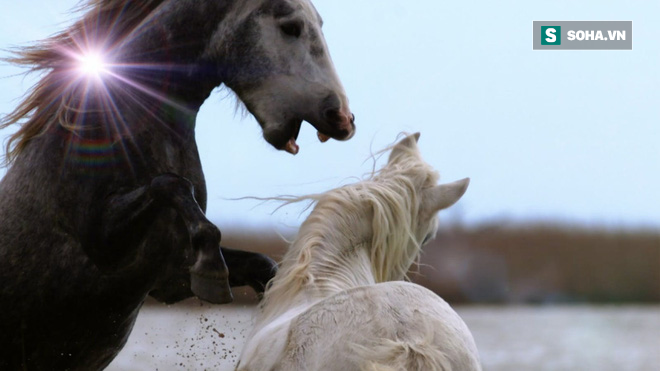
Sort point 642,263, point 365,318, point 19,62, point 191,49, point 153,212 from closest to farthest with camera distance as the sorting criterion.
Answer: point 365,318
point 153,212
point 191,49
point 19,62
point 642,263

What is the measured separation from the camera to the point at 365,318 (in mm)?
2924

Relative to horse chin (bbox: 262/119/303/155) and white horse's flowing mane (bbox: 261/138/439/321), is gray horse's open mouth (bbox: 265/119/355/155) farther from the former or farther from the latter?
white horse's flowing mane (bbox: 261/138/439/321)

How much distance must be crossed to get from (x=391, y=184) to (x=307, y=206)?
0.40 m

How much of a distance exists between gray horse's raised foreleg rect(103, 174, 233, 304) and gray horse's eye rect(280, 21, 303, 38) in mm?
764

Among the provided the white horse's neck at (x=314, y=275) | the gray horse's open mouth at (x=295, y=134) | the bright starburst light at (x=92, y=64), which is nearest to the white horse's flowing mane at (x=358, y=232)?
the white horse's neck at (x=314, y=275)

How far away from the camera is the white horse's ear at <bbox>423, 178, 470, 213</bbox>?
396 centimetres

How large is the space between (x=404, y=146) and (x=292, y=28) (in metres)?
0.99

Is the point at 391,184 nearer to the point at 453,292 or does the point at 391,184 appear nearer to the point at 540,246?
the point at 453,292

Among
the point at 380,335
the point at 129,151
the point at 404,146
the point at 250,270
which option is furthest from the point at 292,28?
the point at 380,335

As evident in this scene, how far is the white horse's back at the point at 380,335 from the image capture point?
2.82 meters

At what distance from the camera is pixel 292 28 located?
359 cm

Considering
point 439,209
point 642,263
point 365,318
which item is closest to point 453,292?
point 642,263

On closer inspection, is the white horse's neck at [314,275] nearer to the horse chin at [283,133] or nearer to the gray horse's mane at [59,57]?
the horse chin at [283,133]

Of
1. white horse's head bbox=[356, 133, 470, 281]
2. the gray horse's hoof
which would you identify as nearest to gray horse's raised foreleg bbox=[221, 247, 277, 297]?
white horse's head bbox=[356, 133, 470, 281]
